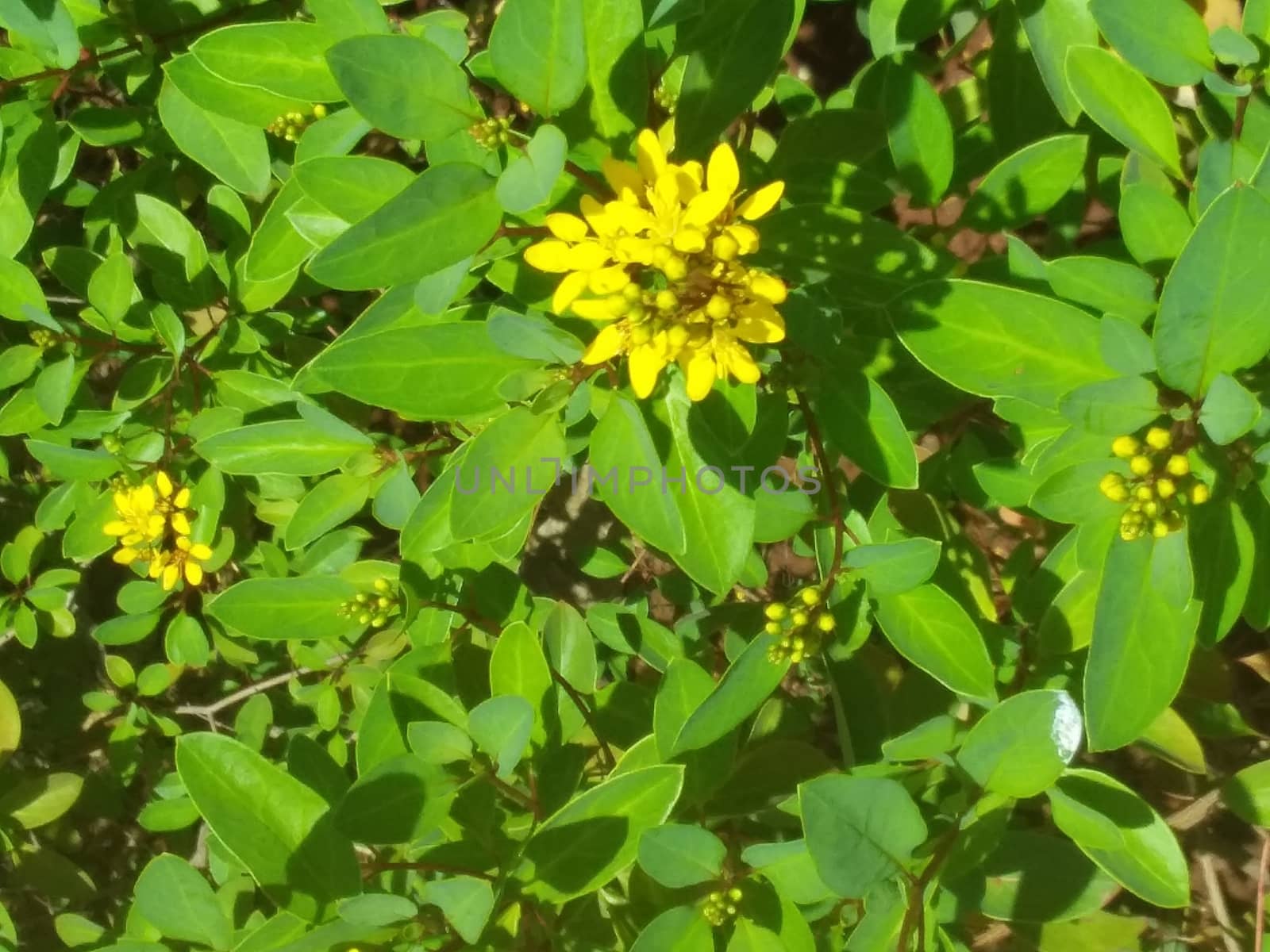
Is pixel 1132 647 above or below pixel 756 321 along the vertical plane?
below

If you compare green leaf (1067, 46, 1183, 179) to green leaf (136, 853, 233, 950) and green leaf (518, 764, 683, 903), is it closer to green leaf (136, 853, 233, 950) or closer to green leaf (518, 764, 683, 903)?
green leaf (518, 764, 683, 903)

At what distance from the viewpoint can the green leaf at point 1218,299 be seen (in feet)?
3.92

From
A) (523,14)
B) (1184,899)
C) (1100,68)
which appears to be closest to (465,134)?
(523,14)

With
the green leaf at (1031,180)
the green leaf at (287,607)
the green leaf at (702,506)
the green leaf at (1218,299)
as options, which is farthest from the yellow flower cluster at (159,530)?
the green leaf at (1218,299)

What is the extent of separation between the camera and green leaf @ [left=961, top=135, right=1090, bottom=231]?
1.66 m

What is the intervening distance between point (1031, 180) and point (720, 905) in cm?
129

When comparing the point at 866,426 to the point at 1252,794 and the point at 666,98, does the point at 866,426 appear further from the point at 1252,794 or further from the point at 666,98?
the point at 1252,794

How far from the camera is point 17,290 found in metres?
1.96

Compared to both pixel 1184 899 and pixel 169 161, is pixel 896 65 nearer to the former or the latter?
pixel 1184 899

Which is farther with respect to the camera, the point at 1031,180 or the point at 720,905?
the point at 1031,180

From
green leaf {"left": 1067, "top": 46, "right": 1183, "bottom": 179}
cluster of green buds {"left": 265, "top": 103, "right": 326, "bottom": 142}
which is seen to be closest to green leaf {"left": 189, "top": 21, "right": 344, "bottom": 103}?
cluster of green buds {"left": 265, "top": 103, "right": 326, "bottom": 142}

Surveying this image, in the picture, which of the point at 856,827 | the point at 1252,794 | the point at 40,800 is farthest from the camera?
the point at 40,800

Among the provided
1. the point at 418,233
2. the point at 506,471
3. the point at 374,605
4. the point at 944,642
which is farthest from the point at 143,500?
the point at 944,642

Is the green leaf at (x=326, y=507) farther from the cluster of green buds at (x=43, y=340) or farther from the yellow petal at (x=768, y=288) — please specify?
the yellow petal at (x=768, y=288)
